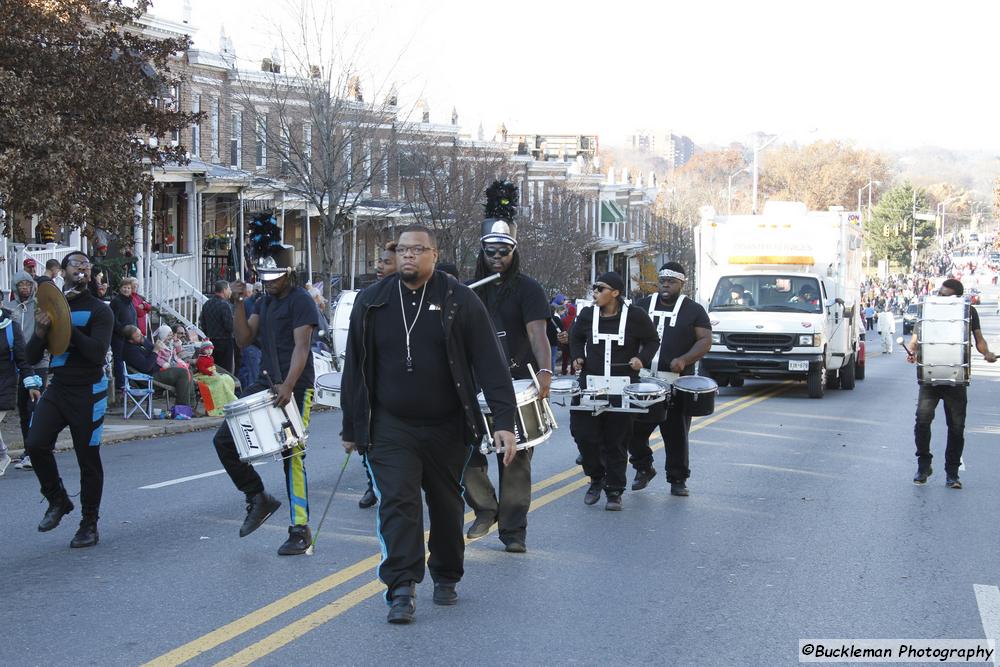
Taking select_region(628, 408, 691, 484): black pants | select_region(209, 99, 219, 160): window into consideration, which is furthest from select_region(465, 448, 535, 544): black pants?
select_region(209, 99, 219, 160): window

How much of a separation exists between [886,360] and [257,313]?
35.1m

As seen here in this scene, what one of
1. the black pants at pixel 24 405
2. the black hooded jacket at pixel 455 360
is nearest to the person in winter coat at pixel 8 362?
the black pants at pixel 24 405

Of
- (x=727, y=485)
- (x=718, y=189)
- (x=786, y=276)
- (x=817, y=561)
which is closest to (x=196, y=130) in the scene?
(x=786, y=276)

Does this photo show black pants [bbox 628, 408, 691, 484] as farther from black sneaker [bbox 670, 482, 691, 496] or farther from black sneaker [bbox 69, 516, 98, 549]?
black sneaker [bbox 69, 516, 98, 549]

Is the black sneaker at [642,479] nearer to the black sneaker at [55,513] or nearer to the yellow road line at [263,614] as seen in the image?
the yellow road line at [263,614]

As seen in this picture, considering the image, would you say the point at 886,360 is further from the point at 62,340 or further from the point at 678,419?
the point at 62,340


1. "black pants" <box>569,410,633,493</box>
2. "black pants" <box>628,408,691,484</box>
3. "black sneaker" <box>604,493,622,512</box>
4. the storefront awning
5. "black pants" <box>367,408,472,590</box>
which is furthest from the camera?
the storefront awning

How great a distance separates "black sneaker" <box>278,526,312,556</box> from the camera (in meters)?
7.89

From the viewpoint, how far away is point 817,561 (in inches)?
317

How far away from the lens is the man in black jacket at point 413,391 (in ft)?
20.6

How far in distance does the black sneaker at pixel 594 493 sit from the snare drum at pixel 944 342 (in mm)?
3177

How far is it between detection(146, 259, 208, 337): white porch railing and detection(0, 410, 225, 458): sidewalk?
5.85m

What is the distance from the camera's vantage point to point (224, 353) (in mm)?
18984

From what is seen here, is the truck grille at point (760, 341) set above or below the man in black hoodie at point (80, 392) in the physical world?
below
